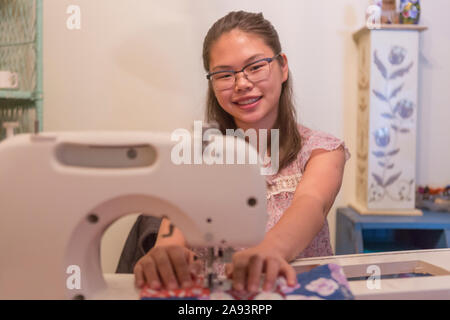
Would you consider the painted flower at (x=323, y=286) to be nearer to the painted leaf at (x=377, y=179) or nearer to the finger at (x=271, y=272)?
the finger at (x=271, y=272)

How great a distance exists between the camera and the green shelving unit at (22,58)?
5.01 feet

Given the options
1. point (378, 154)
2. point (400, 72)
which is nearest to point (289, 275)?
point (378, 154)

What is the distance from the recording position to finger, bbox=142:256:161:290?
0.76 metres

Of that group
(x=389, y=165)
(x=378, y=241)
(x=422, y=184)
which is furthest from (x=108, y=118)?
(x=422, y=184)

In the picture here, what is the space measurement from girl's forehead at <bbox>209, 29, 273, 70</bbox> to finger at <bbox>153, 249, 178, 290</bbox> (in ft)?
2.18

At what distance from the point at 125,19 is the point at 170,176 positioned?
4.90 ft

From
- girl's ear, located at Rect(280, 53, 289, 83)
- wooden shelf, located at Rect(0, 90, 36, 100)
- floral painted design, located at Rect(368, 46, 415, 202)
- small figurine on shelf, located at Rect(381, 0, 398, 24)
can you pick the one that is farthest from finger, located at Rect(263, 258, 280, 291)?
small figurine on shelf, located at Rect(381, 0, 398, 24)

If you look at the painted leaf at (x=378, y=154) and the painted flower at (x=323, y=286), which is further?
the painted leaf at (x=378, y=154)

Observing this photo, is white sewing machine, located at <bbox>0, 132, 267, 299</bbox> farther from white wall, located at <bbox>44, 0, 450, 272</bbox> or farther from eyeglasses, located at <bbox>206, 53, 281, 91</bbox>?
white wall, located at <bbox>44, 0, 450, 272</bbox>

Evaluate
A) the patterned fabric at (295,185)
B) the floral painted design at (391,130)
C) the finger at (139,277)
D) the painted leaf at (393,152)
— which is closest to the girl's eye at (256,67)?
the patterned fabric at (295,185)

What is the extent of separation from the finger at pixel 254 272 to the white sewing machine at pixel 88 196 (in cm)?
5

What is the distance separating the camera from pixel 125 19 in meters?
1.96
